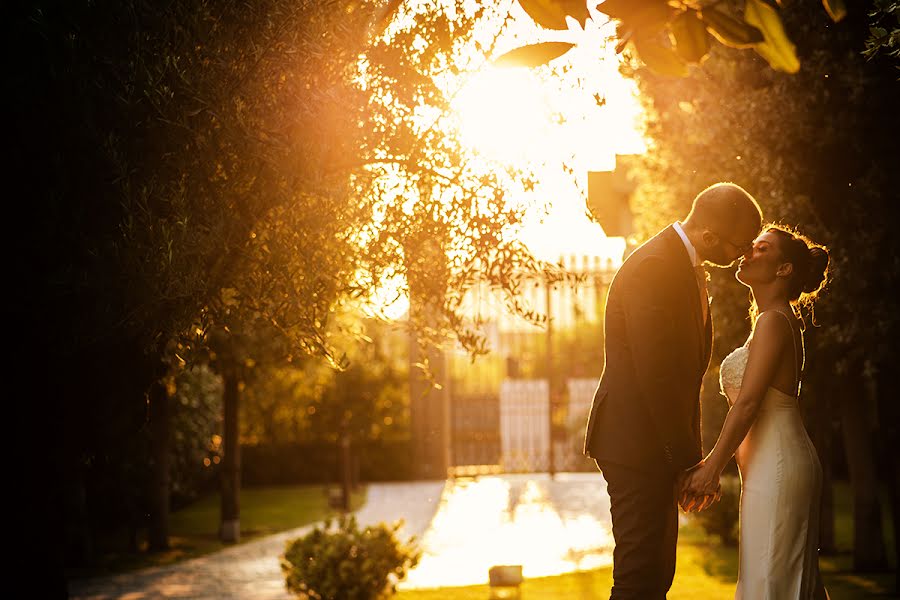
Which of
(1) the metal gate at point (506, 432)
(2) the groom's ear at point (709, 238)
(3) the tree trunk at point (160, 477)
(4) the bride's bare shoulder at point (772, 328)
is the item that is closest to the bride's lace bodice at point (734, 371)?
(4) the bride's bare shoulder at point (772, 328)

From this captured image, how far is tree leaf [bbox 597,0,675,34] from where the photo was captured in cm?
241

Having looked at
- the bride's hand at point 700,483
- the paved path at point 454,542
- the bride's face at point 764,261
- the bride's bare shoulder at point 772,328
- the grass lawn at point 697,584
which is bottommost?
the paved path at point 454,542

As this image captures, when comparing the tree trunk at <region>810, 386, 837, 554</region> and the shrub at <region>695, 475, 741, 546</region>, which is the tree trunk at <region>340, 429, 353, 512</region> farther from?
the tree trunk at <region>810, 386, 837, 554</region>

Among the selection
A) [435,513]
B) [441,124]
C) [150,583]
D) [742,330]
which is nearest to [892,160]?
[742,330]

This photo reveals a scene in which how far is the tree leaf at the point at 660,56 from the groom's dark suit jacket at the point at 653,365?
7.89 ft

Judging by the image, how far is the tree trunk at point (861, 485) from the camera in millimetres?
11953

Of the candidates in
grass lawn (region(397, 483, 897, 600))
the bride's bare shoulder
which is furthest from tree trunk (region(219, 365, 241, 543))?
the bride's bare shoulder

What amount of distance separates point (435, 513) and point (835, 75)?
1091cm

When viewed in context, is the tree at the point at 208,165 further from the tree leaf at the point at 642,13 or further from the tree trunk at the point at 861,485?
the tree trunk at the point at 861,485

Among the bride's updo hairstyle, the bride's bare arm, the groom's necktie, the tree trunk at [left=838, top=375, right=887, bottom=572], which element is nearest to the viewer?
the groom's necktie

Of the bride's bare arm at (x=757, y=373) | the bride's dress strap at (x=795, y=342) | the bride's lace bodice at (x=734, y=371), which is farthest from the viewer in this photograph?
the bride's lace bodice at (x=734, y=371)

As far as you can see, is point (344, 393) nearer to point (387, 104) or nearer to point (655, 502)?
point (387, 104)

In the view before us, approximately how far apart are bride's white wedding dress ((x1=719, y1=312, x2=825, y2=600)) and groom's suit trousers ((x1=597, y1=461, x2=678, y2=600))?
A: 0.68 metres

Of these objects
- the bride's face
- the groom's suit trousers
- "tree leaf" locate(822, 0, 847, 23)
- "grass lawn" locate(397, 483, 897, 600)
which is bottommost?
"grass lawn" locate(397, 483, 897, 600)
